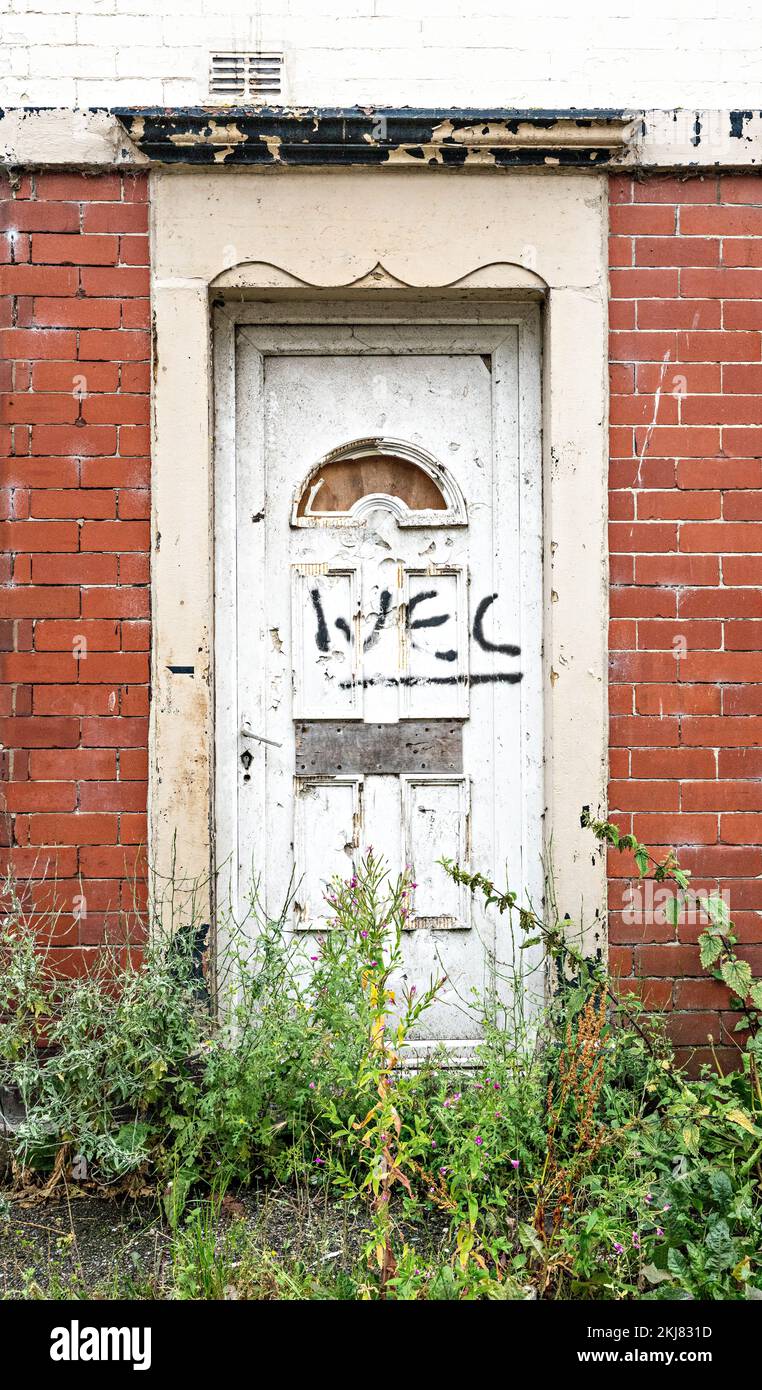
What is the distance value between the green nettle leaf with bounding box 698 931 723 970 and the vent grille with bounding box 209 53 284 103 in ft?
9.93

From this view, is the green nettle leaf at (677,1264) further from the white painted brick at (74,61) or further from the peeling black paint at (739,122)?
the white painted brick at (74,61)

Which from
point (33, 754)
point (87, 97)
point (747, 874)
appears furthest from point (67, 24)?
point (747, 874)

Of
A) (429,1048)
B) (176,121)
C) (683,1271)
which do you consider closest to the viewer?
(683,1271)

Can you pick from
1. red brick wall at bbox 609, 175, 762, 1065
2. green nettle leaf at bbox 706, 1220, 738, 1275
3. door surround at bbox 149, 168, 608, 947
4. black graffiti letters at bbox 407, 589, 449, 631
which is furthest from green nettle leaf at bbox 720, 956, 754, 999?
black graffiti letters at bbox 407, 589, 449, 631

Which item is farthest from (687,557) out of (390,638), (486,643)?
(390,638)

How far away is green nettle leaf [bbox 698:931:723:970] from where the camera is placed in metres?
3.47

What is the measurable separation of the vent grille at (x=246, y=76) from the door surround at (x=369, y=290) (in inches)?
10.0

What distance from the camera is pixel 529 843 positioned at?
12.1 feet

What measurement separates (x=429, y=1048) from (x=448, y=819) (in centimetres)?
77

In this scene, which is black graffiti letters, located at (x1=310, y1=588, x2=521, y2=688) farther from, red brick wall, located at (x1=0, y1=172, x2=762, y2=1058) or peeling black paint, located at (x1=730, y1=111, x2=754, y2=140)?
peeling black paint, located at (x1=730, y1=111, x2=754, y2=140)

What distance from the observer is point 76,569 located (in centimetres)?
353

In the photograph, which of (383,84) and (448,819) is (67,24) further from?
(448,819)

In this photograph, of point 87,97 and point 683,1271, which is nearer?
point 683,1271

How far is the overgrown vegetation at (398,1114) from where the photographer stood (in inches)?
105
